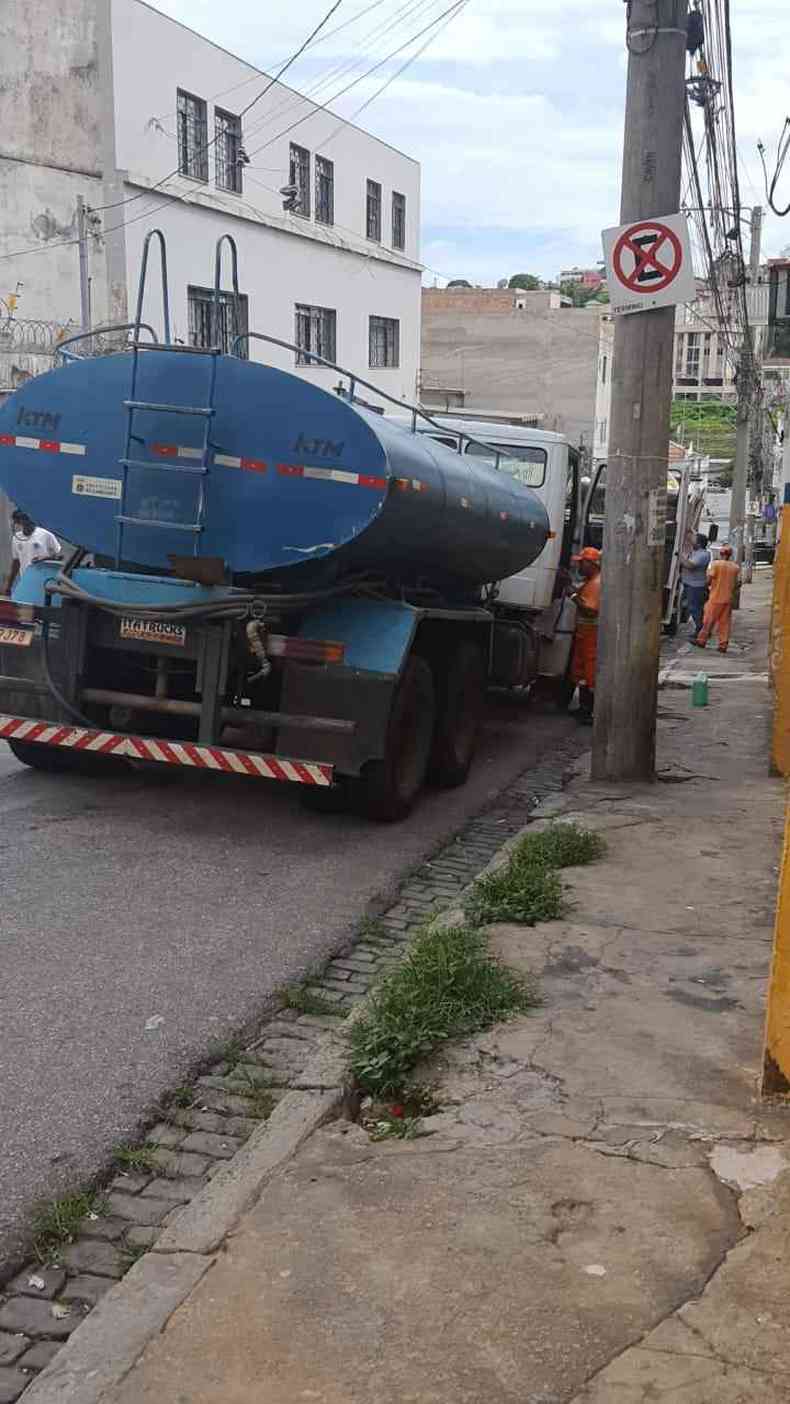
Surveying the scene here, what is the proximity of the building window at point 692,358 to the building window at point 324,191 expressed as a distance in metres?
82.2

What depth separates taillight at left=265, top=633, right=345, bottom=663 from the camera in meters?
7.23

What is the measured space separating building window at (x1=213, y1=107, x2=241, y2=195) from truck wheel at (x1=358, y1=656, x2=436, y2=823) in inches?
659

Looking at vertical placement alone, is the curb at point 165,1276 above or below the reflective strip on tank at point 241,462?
below

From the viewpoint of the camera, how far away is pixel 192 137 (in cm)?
2166

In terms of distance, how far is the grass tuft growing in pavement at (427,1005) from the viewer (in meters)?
4.36

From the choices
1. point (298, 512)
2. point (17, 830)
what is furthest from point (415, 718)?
point (17, 830)

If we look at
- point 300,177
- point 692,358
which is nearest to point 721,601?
point 300,177

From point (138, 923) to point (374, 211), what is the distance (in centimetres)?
2624

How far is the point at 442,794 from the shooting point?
9.09m

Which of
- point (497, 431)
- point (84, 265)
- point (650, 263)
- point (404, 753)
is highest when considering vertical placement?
point (84, 265)

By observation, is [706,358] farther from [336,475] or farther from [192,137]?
[336,475]

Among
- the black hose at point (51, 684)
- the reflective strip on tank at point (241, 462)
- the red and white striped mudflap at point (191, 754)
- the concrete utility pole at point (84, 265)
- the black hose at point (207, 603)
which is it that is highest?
the concrete utility pole at point (84, 265)

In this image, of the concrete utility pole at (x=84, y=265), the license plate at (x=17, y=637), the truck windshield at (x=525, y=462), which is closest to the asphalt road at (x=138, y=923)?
the license plate at (x=17, y=637)

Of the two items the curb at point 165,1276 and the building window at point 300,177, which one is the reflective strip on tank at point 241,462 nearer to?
the curb at point 165,1276
